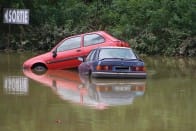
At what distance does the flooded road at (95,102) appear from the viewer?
36.3 feet

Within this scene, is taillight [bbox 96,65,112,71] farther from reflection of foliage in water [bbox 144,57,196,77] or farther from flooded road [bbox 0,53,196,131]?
reflection of foliage in water [bbox 144,57,196,77]

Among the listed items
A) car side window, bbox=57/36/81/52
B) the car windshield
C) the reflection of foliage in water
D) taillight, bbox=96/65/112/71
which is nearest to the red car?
car side window, bbox=57/36/81/52

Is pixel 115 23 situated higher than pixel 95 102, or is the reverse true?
pixel 115 23

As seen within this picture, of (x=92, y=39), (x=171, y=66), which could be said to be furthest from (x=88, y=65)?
(x=171, y=66)

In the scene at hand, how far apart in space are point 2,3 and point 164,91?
21471 millimetres

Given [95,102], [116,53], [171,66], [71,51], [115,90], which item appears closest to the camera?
[95,102]

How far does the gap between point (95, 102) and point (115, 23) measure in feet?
74.4

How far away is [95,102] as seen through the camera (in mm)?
14086

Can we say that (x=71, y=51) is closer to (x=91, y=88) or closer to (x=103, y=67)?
(x=103, y=67)

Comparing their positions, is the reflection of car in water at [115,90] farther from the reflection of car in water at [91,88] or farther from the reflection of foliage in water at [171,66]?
the reflection of foliage in water at [171,66]

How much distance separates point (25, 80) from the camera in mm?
19281

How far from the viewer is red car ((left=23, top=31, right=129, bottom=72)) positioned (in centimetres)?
2330

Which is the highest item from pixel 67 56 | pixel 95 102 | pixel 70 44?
pixel 70 44

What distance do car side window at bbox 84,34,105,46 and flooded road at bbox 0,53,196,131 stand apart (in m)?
1.76
